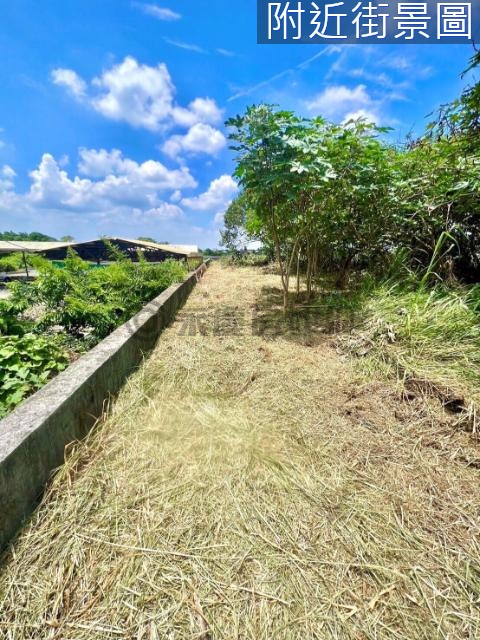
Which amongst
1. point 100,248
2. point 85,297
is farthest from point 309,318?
point 100,248

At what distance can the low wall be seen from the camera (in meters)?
1.16

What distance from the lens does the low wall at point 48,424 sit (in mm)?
1160

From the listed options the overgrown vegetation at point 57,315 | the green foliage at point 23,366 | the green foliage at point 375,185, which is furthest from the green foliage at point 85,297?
the green foliage at point 375,185

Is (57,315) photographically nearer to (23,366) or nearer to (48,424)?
(23,366)

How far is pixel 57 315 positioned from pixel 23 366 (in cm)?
132

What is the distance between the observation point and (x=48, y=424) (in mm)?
1385

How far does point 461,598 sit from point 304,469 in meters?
0.77

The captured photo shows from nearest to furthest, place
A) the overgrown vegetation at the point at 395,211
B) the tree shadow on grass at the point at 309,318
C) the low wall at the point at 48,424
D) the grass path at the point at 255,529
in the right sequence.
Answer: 1. the grass path at the point at 255,529
2. the low wall at the point at 48,424
3. the overgrown vegetation at the point at 395,211
4. the tree shadow on grass at the point at 309,318

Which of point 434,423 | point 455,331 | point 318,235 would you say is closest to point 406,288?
point 455,331

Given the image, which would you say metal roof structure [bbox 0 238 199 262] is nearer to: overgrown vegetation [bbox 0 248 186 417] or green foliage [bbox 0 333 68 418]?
overgrown vegetation [bbox 0 248 186 417]

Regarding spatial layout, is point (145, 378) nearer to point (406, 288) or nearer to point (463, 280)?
point (406, 288)

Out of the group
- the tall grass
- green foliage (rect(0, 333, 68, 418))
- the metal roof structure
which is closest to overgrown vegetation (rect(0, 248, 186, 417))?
green foliage (rect(0, 333, 68, 418))

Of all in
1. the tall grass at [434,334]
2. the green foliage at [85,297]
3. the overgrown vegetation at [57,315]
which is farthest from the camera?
the green foliage at [85,297]

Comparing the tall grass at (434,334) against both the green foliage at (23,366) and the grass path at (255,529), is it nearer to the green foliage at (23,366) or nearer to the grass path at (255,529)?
the grass path at (255,529)
